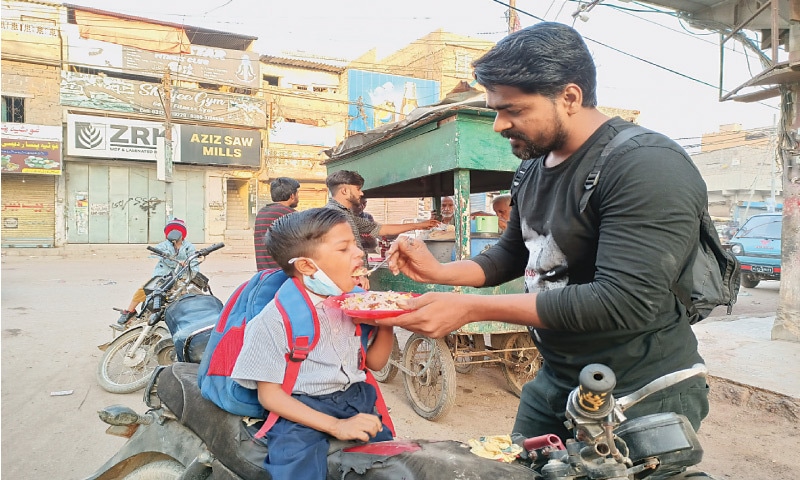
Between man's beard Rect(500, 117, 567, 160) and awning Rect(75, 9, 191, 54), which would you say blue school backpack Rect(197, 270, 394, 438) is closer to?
man's beard Rect(500, 117, 567, 160)

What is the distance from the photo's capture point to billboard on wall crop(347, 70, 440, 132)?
2570 centimetres

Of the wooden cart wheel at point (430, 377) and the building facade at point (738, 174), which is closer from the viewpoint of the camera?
the wooden cart wheel at point (430, 377)

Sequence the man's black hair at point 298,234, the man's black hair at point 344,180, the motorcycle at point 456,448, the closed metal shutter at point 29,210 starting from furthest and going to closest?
1. the closed metal shutter at point 29,210
2. the man's black hair at point 344,180
3. the man's black hair at point 298,234
4. the motorcycle at point 456,448

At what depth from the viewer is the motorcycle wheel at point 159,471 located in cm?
209

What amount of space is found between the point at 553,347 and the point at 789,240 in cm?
615

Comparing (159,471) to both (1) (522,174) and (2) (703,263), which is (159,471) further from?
(2) (703,263)

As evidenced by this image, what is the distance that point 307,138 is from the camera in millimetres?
24531

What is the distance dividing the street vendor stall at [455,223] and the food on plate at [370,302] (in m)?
2.27

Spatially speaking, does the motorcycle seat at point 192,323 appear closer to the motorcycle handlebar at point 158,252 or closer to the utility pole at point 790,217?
the motorcycle handlebar at point 158,252

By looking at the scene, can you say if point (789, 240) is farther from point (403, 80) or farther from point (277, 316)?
point (403, 80)

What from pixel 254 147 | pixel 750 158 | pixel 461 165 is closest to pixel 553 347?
pixel 461 165

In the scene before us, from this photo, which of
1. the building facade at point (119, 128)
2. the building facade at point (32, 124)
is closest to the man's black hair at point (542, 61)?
the building facade at point (119, 128)

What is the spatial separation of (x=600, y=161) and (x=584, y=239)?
8.0 inches

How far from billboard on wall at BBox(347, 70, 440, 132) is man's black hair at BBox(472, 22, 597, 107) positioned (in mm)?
24741
